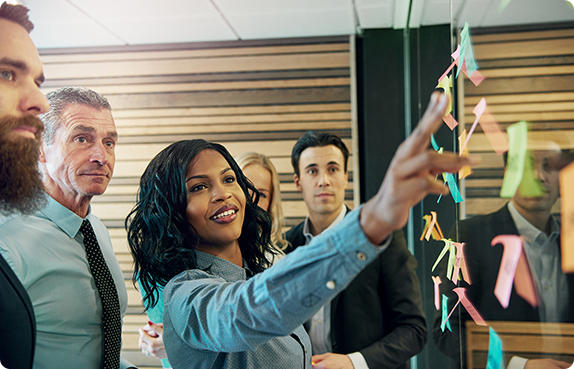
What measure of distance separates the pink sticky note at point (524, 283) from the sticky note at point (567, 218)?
4.0 inches

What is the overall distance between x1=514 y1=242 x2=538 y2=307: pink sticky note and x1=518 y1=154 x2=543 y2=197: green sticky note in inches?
3.8

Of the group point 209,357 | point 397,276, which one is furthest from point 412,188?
point 397,276

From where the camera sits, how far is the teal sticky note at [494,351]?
67 centimetres

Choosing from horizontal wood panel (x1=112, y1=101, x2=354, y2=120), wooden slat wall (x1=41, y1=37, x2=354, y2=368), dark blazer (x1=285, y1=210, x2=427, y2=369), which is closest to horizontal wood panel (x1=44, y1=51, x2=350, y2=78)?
wooden slat wall (x1=41, y1=37, x2=354, y2=368)

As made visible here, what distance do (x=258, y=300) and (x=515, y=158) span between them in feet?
1.60

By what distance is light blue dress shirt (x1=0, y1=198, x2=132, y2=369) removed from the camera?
44.0 inches

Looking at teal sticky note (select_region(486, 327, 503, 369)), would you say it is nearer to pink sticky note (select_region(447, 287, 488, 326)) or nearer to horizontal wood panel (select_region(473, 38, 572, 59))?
pink sticky note (select_region(447, 287, 488, 326))

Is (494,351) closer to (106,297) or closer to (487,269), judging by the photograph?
(487,269)

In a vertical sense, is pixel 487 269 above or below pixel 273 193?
below

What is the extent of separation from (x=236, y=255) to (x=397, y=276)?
951mm

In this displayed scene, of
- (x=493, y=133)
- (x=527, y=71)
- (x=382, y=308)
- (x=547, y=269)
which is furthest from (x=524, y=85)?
(x=382, y=308)

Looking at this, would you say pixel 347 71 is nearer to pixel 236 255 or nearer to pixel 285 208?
pixel 285 208

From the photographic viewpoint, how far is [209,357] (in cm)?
100

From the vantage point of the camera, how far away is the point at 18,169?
1011 mm
